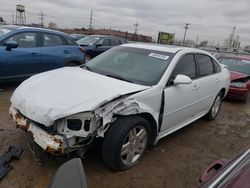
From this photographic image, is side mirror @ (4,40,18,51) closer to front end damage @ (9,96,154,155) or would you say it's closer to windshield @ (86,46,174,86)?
windshield @ (86,46,174,86)

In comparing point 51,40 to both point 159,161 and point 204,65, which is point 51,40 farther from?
point 159,161

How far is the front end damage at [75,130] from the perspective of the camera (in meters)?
2.53

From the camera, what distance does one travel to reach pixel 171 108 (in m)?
3.54

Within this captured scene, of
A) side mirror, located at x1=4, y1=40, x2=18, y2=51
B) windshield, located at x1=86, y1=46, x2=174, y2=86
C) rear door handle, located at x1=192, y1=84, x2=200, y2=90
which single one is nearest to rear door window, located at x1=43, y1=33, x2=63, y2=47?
side mirror, located at x1=4, y1=40, x2=18, y2=51

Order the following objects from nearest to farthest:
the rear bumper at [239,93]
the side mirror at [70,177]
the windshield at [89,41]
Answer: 1. the side mirror at [70,177]
2. the rear bumper at [239,93]
3. the windshield at [89,41]

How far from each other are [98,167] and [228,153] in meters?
2.24

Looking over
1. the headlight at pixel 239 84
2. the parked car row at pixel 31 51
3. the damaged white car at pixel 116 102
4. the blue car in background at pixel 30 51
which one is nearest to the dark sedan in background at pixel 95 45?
the parked car row at pixel 31 51

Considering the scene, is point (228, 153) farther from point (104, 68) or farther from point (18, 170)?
point (18, 170)

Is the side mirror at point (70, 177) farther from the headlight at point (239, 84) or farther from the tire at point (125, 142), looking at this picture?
the headlight at point (239, 84)

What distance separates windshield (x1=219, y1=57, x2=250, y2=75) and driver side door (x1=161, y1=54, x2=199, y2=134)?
4786 mm

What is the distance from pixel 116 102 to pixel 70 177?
1601mm

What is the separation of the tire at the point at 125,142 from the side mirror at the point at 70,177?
4.77ft

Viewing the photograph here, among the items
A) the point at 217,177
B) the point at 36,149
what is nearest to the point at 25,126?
the point at 36,149

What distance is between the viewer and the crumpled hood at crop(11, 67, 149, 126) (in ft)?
8.33
